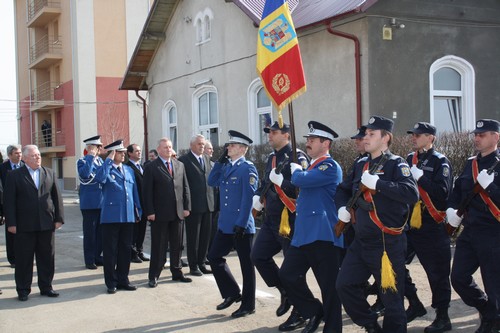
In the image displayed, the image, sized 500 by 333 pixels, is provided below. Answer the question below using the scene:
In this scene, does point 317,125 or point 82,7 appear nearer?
point 317,125

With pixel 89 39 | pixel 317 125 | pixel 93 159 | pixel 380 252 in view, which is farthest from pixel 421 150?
pixel 89 39

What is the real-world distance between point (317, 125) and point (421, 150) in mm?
1471

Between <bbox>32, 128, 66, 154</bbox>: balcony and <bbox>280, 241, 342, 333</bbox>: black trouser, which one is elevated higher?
<bbox>32, 128, 66, 154</bbox>: balcony

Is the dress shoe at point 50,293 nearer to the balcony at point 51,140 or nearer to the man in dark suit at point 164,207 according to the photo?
the man in dark suit at point 164,207

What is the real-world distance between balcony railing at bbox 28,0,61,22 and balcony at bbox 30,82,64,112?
189 inches

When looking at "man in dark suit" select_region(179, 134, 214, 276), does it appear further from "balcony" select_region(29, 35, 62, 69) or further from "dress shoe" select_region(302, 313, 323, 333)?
"balcony" select_region(29, 35, 62, 69)

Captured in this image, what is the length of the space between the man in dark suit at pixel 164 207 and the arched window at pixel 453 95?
8.18 m

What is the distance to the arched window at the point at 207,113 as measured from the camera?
21.1 m

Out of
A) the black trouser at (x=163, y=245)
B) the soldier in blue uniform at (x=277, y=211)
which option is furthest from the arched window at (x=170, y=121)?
the soldier in blue uniform at (x=277, y=211)

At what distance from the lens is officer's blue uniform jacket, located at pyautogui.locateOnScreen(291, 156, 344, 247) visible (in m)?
5.92

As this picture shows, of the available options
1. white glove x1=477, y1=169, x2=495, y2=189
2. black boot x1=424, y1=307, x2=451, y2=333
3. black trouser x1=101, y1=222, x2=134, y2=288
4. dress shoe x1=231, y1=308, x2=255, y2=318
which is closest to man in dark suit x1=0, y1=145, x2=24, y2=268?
black trouser x1=101, y1=222, x2=134, y2=288

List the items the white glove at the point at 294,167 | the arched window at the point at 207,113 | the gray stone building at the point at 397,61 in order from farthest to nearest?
the arched window at the point at 207,113
the gray stone building at the point at 397,61
the white glove at the point at 294,167

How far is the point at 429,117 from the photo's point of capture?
14859mm

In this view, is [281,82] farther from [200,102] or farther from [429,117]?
[200,102]
